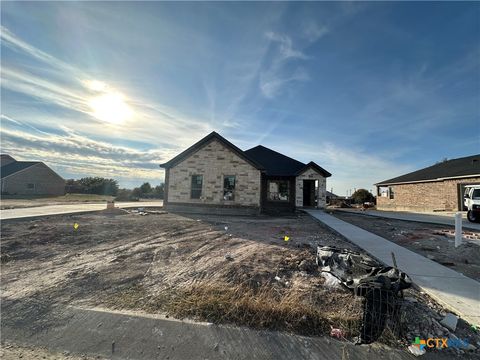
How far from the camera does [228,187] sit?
16.1 metres

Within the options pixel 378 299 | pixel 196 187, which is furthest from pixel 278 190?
pixel 378 299

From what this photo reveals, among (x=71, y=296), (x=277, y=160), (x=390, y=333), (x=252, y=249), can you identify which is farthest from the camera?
(x=277, y=160)

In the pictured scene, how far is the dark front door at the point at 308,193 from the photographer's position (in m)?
22.8

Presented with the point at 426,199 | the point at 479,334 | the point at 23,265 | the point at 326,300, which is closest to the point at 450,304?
the point at 479,334

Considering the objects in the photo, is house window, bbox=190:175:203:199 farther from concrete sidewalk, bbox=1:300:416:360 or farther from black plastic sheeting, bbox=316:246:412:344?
black plastic sheeting, bbox=316:246:412:344

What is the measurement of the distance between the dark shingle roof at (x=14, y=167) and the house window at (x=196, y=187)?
36.7 meters

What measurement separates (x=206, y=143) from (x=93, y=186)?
35.8 metres

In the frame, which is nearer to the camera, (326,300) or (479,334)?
(479,334)

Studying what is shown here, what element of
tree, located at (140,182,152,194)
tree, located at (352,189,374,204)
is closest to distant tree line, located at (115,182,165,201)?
tree, located at (140,182,152,194)

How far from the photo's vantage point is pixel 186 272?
4.91 metres

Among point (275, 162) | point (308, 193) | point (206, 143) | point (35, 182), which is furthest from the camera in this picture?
point (35, 182)

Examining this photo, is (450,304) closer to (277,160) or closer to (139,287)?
(139,287)

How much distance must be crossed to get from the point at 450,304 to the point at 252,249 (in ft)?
13.7

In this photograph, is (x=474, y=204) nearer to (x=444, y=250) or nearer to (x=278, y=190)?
(x=444, y=250)
